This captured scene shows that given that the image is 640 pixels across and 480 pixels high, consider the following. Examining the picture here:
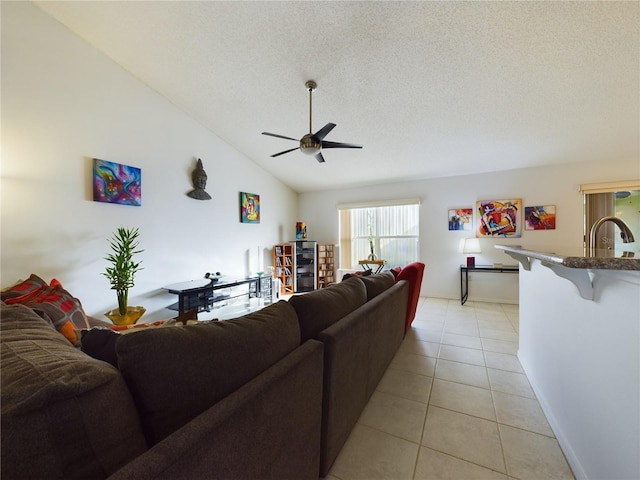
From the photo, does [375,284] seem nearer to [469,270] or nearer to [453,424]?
[453,424]

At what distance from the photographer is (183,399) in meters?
0.71

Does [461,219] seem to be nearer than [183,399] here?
No

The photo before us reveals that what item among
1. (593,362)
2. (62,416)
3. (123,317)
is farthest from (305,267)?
(62,416)

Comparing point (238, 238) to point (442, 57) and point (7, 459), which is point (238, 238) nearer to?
point (442, 57)

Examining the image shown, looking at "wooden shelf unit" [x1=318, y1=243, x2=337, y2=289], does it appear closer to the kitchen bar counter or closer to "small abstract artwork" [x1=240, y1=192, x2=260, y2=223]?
"small abstract artwork" [x1=240, y1=192, x2=260, y2=223]

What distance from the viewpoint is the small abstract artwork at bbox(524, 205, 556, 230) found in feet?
13.8

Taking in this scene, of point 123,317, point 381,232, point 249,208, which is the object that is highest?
point 249,208

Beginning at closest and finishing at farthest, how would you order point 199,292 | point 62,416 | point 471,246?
point 62,416
point 199,292
point 471,246

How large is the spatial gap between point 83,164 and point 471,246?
18.1ft

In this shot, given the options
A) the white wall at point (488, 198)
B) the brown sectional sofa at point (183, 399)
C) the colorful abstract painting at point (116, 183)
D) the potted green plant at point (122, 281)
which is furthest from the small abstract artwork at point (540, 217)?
the colorful abstract painting at point (116, 183)

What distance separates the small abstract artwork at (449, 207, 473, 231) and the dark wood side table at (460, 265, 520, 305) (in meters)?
0.74

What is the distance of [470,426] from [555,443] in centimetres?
41

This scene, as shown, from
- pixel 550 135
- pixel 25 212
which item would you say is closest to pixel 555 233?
pixel 550 135

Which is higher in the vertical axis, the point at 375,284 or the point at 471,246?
the point at 471,246
